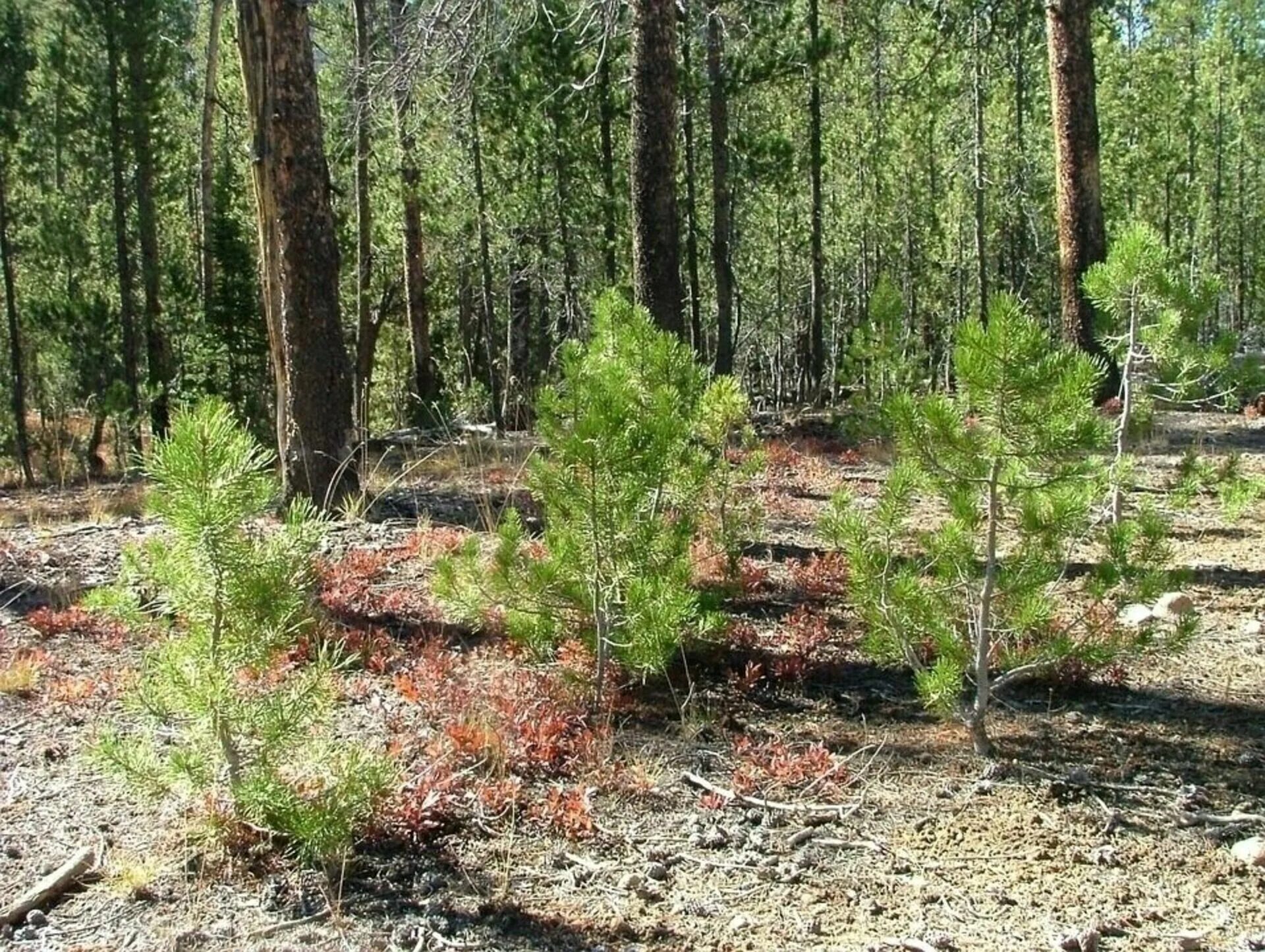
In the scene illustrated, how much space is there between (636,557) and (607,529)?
7.3 inches

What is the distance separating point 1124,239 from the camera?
5.02 meters

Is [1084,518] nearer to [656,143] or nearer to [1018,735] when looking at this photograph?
[1018,735]

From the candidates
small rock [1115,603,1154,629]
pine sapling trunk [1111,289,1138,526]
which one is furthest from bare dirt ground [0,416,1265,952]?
pine sapling trunk [1111,289,1138,526]

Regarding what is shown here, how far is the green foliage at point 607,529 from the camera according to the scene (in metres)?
4.16

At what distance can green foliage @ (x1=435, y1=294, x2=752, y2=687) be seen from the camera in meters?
4.16

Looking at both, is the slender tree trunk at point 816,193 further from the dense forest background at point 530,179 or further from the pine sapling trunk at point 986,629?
the pine sapling trunk at point 986,629

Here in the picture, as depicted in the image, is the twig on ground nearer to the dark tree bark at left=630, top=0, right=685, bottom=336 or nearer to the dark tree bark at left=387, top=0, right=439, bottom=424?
the dark tree bark at left=630, top=0, right=685, bottom=336

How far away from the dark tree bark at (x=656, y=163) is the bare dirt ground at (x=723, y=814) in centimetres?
353

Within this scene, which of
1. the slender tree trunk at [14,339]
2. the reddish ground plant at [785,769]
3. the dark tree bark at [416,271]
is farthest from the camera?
the slender tree trunk at [14,339]

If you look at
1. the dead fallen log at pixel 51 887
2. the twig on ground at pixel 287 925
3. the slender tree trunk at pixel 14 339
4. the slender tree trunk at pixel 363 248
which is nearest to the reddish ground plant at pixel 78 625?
the dead fallen log at pixel 51 887

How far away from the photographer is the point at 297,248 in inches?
274

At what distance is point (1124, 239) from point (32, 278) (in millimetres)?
24155

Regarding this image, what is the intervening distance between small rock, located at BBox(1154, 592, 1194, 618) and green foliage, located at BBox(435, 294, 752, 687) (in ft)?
7.23

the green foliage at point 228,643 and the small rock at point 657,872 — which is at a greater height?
the green foliage at point 228,643
